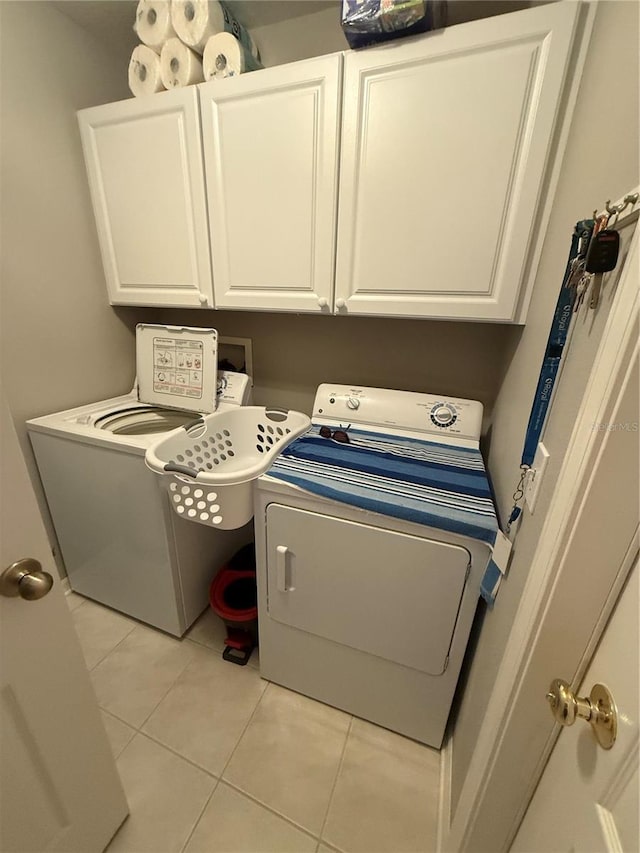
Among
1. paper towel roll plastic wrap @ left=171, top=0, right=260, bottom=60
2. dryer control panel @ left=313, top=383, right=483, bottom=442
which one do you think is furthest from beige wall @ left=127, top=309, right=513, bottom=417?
paper towel roll plastic wrap @ left=171, top=0, right=260, bottom=60

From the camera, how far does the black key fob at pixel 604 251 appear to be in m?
0.55

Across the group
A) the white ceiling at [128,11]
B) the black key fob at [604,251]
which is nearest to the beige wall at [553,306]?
the black key fob at [604,251]

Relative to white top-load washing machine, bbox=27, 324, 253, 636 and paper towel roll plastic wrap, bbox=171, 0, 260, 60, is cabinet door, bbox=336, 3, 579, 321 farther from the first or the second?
white top-load washing machine, bbox=27, 324, 253, 636

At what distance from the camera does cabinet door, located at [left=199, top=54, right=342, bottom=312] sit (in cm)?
119

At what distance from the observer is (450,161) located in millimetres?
1106

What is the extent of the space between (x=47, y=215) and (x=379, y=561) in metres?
2.02

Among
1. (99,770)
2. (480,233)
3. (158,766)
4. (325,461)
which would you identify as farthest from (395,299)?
(158,766)

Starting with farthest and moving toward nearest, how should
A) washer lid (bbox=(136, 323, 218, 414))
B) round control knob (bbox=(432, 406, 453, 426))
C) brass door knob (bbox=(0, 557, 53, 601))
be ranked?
washer lid (bbox=(136, 323, 218, 414)) → round control knob (bbox=(432, 406, 453, 426)) → brass door knob (bbox=(0, 557, 53, 601))

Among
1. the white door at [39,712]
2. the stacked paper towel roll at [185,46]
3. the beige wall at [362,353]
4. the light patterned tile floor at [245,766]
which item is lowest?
the light patterned tile floor at [245,766]

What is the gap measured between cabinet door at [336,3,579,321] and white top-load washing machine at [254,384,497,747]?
0.52 meters

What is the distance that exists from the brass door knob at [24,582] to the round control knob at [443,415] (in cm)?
136

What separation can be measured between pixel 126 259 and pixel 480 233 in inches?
62.2

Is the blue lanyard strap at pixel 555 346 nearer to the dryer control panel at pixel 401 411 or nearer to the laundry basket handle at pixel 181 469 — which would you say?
the dryer control panel at pixel 401 411

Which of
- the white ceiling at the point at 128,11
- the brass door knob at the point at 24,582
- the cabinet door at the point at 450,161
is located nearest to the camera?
the brass door knob at the point at 24,582
